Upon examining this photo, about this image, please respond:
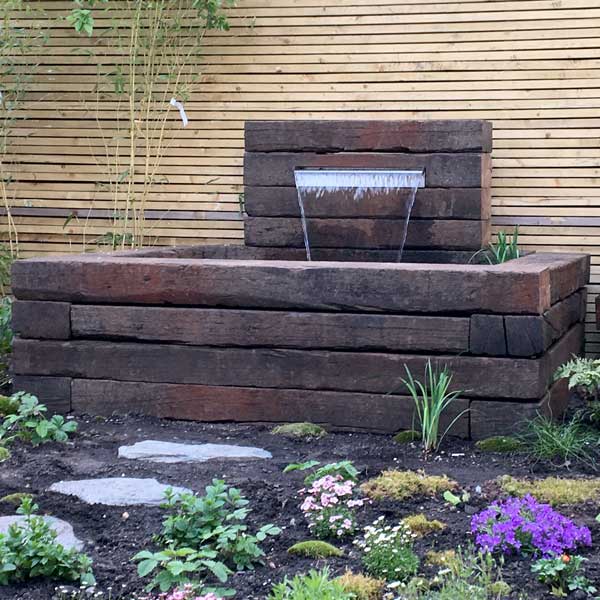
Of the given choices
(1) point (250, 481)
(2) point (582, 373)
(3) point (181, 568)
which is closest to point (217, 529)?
(3) point (181, 568)

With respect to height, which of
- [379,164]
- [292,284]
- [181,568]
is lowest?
[181,568]

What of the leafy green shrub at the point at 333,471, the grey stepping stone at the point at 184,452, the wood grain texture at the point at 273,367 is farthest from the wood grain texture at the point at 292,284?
the leafy green shrub at the point at 333,471

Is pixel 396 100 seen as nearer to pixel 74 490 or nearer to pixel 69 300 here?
pixel 69 300

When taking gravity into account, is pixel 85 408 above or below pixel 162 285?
below

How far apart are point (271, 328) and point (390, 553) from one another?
1961 millimetres

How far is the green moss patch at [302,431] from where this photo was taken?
4.83 meters

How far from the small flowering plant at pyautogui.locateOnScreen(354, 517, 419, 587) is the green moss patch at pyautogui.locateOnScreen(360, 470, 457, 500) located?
1.43 feet

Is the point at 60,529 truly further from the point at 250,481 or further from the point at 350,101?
the point at 350,101

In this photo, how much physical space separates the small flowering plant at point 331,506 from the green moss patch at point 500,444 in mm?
962

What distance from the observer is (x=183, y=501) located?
11.5 feet

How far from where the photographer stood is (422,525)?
3.51 meters

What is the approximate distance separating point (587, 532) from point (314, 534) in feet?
2.99

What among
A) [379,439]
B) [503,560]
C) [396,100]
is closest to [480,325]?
[379,439]

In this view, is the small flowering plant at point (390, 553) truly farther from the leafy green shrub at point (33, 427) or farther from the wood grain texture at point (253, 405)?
the leafy green shrub at point (33, 427)
